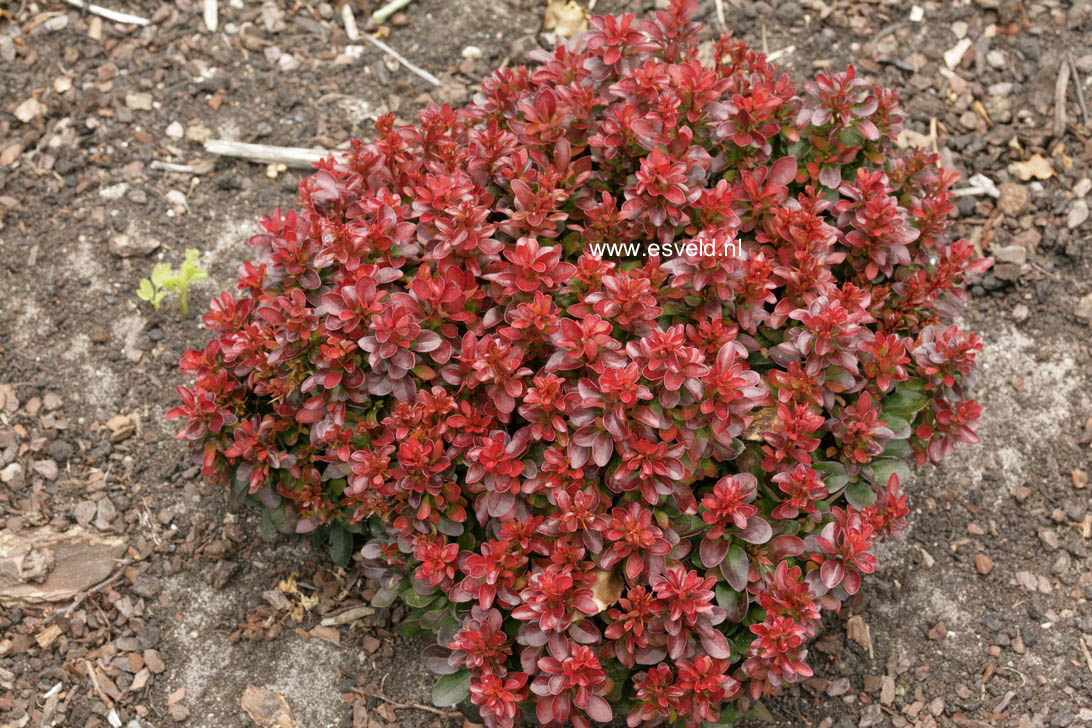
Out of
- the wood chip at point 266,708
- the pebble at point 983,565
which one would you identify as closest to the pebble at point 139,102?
the wood chip at point 266,708

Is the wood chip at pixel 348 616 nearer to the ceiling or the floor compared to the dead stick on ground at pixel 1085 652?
nearer to the floor

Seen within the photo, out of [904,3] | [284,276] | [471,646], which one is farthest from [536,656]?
[904,3]

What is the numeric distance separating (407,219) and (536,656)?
143 cm

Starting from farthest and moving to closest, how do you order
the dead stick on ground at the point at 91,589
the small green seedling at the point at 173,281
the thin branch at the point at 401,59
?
the thin branch at the point at 401,59
the small green seedling at the point at 173,281
the dead stick on ground at the point at 91,589

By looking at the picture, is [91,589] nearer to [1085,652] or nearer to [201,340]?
[201,340]

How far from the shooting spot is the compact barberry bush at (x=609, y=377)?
286cm

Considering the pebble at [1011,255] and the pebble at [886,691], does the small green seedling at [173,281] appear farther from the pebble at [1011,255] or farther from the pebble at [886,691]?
the pebble at [1011,255]

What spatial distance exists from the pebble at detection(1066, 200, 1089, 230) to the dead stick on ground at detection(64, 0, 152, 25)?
422 cm

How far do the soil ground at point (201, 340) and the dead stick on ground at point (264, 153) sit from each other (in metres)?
0.07

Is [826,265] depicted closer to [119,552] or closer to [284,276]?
[284,276]

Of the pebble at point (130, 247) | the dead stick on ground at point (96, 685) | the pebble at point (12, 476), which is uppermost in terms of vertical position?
Answer: the pebble at point (130, 247)

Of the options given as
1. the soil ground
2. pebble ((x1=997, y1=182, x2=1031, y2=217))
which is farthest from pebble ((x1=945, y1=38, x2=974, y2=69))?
pebble ((x1=997, y1=182, x2=1031, y2=217))

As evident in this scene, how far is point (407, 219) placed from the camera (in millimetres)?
3352

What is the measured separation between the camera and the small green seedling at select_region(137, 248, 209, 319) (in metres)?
3.96
